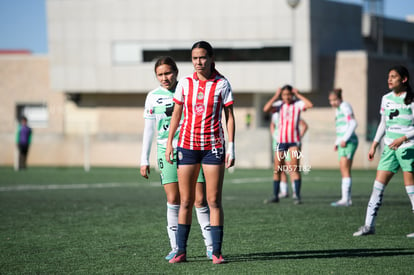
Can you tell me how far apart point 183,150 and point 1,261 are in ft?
7.43

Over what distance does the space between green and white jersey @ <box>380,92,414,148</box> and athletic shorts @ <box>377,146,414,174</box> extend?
0.08m

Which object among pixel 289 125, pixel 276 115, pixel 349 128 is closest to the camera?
pixel 349 128

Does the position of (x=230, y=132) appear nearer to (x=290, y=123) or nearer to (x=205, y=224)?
(x=205, y=224)

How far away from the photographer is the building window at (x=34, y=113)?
42.8 m

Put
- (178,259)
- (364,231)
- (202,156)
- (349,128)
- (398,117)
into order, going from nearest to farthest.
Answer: (202,156) → (178,259) → (398,117) → (364,231) → (349,128)

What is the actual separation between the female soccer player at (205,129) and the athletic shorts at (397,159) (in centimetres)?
292

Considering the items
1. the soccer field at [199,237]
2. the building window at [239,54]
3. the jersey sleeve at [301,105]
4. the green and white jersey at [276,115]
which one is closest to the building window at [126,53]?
the building window at [239,54]

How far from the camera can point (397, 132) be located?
30.8 ft

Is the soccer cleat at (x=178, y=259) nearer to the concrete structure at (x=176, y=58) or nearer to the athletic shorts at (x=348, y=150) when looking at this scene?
the athletic shorts at (x=348, y=150)

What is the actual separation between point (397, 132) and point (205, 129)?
3.22 meters

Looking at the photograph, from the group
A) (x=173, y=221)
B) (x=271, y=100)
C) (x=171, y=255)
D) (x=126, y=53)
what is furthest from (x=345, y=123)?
(x=126, y=53)

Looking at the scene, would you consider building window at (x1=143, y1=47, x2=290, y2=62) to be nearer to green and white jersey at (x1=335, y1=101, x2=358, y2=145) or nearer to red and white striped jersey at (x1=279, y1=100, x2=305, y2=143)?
red and white striped jersey at (x1=279, y1=100, x2=305, y2=143)

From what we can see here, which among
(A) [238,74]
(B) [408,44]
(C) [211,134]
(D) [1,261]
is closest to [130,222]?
(D) [1,261]

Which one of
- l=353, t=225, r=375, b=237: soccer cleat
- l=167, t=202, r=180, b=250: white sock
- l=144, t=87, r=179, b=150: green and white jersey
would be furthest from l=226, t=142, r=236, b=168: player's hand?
l=353, t=225, r=375, b=237: soccer cleat
